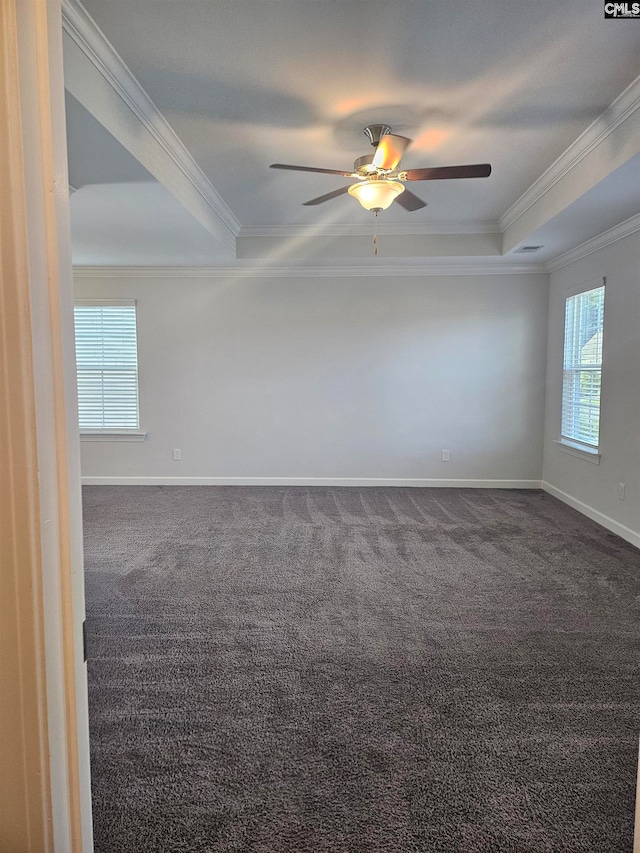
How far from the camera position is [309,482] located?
619 cm

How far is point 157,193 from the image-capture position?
3359mm

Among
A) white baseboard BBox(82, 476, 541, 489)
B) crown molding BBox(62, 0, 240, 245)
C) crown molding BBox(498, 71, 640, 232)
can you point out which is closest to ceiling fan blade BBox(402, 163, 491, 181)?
crown molding BBox(498, 71, 640, 232)

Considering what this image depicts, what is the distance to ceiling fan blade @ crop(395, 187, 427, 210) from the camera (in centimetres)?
331

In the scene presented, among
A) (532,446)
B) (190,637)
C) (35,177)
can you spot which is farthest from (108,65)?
(532,446)

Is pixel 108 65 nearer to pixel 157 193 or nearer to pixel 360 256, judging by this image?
pixel 157 193

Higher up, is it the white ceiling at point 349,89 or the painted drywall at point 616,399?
the white ceiling at point 349,89

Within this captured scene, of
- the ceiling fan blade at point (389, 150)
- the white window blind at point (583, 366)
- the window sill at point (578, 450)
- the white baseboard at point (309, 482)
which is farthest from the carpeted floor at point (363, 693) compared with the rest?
the ceiling fan blade at point (389, 150)

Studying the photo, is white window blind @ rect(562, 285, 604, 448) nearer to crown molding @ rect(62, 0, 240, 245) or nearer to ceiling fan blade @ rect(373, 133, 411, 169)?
ceiling fan blade @ rect(373, 133, 411, 169)

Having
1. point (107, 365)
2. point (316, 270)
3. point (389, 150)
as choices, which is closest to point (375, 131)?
point (389, 150)

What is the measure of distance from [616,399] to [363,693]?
3.44 meters

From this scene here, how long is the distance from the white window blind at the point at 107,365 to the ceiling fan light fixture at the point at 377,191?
3654 millimetres

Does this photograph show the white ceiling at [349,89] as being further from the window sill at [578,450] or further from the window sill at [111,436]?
the window sill at [111,436]

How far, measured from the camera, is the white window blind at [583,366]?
482cm

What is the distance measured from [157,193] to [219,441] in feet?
10.7
